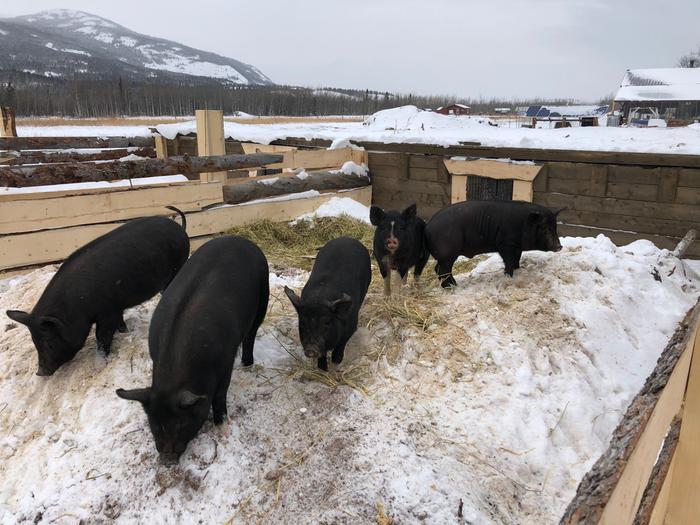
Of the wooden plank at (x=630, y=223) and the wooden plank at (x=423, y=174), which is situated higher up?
the wooden plank at (x=423, y=174)

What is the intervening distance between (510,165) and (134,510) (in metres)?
7.81

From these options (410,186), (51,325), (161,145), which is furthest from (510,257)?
(161,145)

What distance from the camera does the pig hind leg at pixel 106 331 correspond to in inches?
183

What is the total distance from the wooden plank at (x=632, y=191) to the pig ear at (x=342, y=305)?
5.73 metres

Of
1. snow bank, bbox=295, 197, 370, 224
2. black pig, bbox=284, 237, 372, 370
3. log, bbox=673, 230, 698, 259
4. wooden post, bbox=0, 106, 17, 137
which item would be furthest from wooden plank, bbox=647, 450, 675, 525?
wooden post, bbox=0, 106, 17, 137

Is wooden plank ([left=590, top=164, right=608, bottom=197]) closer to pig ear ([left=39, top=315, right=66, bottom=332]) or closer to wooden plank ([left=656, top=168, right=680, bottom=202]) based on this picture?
wooden plank ([left=656, top=168, right=680, bottom=202])

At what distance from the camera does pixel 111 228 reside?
7.47m

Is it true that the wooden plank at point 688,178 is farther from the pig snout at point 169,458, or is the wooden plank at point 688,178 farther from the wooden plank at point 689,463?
the pig snout at point 169,458

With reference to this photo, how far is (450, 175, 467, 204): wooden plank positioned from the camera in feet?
32.4

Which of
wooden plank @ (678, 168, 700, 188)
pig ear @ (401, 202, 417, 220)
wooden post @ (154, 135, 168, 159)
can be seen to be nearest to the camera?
pig ear @ (401, 202, 417, 220)

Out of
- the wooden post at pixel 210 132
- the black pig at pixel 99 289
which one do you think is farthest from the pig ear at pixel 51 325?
the wooden post at pixel 210 132

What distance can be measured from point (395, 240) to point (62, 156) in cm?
742

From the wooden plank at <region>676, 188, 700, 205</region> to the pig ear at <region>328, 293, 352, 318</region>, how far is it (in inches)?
232

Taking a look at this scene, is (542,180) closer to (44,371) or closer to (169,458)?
(169,458)
